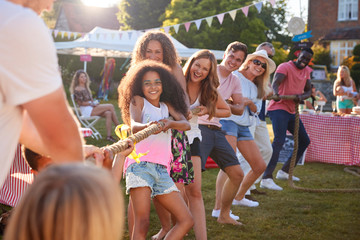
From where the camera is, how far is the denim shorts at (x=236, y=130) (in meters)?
5.21

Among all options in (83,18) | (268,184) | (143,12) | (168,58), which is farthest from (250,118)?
(83,18)

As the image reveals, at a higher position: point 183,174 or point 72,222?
point 72,222

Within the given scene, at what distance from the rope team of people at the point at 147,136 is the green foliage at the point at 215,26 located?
2062cm

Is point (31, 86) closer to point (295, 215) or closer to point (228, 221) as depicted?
point (228, 221)

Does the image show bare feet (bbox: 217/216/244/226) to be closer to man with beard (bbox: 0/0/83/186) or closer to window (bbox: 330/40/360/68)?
man with beard (bbox: 0/0/83/186)

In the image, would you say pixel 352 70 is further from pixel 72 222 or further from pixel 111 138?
pixel 72 222

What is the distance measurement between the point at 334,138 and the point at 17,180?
6135 millimetres

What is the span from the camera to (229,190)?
498cm

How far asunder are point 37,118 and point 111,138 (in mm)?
9748

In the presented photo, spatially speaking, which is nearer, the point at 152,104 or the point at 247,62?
the point at 152,104

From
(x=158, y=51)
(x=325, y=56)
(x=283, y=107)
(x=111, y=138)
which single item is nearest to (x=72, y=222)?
(x=158, y=51)

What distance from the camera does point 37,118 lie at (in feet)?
4.76

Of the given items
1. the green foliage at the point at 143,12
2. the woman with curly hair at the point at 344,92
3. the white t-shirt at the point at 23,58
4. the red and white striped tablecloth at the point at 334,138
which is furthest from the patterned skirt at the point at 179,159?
the green foliage at the point at 143,12

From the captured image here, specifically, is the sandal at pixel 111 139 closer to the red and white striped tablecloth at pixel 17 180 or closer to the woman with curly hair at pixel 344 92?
the woman with curly hair at pixel 344 92
